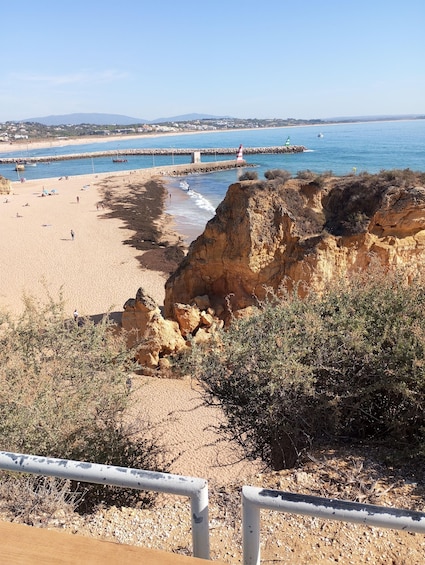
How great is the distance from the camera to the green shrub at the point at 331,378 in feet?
15.9

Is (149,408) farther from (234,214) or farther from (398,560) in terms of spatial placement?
(398,560)

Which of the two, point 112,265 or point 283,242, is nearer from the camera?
point 283,242

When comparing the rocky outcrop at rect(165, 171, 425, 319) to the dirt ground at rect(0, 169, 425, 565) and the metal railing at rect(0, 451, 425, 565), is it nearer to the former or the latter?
the dirt ground at rect(0, 169, 425, 565)

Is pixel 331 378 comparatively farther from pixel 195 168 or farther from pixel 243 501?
pixel 195 168

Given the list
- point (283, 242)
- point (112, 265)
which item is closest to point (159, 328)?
point (283, 242)

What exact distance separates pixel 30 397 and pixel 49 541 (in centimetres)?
514

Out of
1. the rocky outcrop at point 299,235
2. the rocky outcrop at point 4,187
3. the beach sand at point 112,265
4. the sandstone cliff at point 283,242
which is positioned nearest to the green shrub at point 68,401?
the beach sand at point 112,265

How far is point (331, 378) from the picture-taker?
5.27 metres

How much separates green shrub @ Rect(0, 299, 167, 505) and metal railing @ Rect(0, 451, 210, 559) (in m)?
3.47

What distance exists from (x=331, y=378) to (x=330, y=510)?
3.77 metres

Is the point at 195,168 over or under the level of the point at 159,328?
over

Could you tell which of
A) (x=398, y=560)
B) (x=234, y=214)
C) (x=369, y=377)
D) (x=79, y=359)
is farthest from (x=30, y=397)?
(x=234, y=214)

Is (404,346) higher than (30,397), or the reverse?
(404,346)

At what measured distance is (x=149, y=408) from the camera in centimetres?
1170
